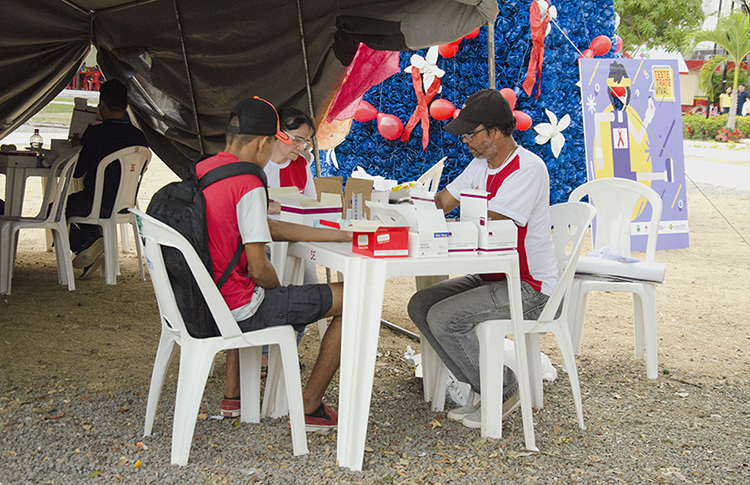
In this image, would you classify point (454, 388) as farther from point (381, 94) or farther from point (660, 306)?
point (381, 94)

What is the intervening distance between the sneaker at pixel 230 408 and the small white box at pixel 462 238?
46.2 inches

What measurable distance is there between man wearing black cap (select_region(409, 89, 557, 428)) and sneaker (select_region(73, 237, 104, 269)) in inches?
128

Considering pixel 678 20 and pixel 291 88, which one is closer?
pixel 291 88

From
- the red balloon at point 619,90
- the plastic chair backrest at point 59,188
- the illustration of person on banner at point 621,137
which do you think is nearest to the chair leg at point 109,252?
the plastic chair backrest at point 59,188

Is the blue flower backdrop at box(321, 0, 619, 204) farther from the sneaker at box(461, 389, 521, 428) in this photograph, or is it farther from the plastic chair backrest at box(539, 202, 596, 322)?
the sneaker at box(461, 389, 521, 428)

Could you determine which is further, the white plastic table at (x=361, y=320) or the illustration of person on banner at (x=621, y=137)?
the illustration of person on banner at (x=621, y=137)

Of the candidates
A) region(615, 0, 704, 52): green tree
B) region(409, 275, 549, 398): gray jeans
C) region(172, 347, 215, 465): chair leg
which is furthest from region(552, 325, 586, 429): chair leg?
region(615, 0, 704, 52): green tree

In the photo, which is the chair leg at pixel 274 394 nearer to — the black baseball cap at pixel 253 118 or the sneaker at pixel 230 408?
the sneaker at pixel 230 408

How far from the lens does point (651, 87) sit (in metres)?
6.94

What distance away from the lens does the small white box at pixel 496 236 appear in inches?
99.7

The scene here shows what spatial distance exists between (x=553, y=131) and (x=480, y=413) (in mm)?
4838

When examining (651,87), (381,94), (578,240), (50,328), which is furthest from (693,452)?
(381,94)

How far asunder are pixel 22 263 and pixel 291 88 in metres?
2.84

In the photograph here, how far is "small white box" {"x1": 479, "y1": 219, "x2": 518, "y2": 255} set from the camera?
2.53 metres
